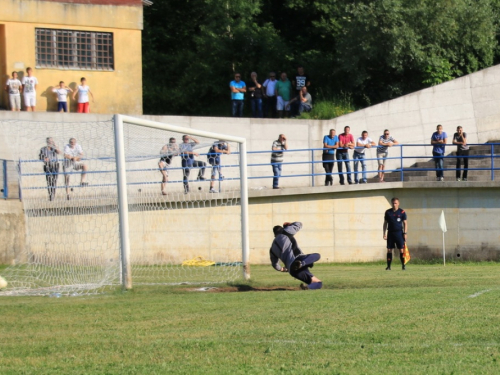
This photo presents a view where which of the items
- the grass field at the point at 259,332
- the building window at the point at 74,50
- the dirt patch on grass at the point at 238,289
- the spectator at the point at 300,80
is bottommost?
the dirt patch on grass at the point at 238,289

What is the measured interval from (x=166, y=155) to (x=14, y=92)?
359 inches

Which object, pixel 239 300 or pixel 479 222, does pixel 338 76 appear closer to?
pixel 479 222

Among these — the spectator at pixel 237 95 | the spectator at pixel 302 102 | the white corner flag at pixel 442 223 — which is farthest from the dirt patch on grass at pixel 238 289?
the spectator at pixel 302 102

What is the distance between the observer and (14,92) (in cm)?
2567

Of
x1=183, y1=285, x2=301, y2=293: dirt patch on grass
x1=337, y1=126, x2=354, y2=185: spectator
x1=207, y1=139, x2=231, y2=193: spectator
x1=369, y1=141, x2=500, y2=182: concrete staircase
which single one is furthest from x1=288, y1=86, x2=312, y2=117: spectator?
x1=183, y1=285, x2=301, y2=293: dirt patch on grass

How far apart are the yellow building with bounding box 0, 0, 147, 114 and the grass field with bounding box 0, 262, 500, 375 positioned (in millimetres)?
14330

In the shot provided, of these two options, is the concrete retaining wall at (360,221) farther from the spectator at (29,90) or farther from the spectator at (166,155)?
the spectator at (29,90)

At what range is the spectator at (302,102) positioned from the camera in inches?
1123

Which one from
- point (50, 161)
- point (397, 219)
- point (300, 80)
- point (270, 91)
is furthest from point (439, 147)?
point (50, 161)

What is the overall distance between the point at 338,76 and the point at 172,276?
16.1m

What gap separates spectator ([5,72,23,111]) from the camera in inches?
1006

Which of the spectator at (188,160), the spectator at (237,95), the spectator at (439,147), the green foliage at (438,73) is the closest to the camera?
the spectator at (188,160)

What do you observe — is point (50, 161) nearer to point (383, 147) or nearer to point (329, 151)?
point (329, 151)

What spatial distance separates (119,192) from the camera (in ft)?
47.6
